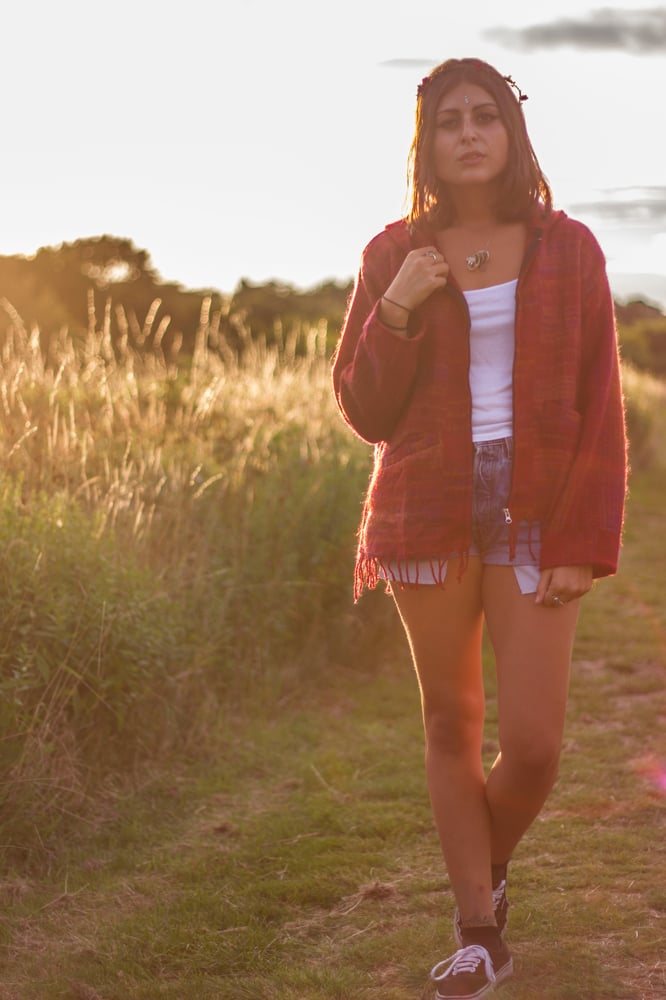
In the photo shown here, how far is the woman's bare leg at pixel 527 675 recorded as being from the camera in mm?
2691

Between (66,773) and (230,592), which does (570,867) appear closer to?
(66,773)

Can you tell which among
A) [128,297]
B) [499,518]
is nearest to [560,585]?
[499,518]

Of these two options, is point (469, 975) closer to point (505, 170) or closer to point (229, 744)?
point (505, 170)

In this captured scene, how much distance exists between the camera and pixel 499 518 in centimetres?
272

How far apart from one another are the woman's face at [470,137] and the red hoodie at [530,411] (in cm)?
18

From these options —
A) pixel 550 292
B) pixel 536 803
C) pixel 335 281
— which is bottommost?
pixel 536 803

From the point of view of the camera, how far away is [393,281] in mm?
2789

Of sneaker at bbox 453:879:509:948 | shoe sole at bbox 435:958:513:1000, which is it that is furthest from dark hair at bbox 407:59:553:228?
shoe sole at bbox 435:958:513:1000

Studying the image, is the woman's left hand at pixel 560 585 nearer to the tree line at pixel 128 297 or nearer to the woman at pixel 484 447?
the woman at pixel 484 447

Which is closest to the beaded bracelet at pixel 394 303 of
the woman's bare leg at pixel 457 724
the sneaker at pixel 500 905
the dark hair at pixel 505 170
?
the dark hair at pixel 505 170

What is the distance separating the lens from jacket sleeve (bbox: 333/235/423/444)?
2.73 metres

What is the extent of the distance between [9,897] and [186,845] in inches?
27.2

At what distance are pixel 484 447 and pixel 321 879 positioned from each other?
5.77 feet

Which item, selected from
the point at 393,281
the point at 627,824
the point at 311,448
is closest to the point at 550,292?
the point at 393,281
